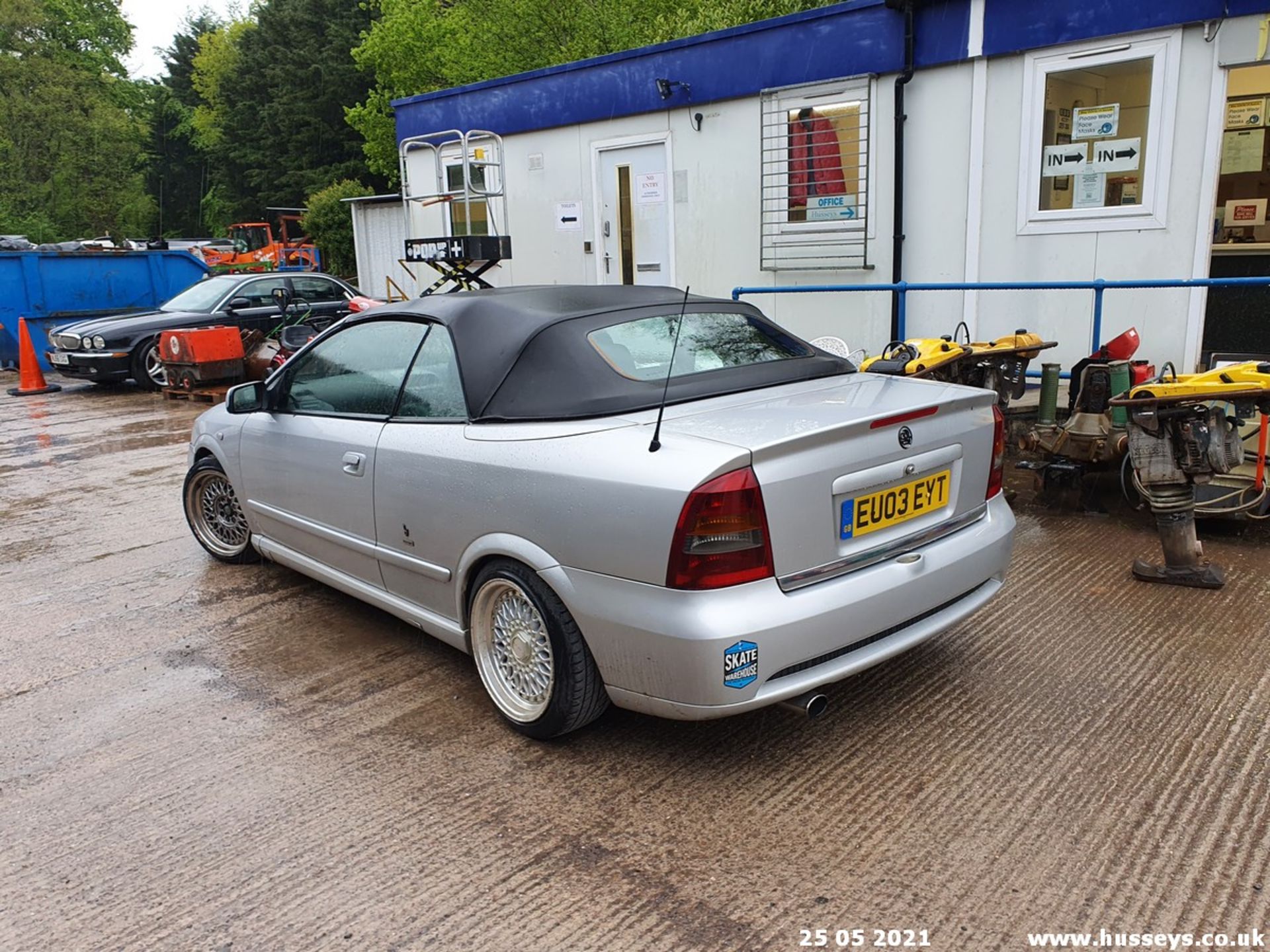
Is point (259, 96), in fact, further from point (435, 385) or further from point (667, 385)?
point (667, 385)

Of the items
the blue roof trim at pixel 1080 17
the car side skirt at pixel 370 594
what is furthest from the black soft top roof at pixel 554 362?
the blue roof trim at pixel 1080 17

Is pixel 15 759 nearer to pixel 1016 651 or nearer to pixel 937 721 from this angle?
pixel 937 721

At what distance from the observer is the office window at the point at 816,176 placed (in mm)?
9031

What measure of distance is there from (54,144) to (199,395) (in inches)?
1567

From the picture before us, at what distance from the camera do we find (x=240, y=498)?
16.6 ft

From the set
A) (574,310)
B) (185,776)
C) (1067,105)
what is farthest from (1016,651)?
(1067,105)

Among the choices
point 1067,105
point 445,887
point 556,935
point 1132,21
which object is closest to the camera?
point 556,935

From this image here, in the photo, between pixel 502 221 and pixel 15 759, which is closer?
pixel 15 759

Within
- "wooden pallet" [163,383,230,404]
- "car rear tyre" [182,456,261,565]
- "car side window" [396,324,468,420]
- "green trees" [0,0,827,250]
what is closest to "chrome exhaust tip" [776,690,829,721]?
"car side window" [396,324,468,420]

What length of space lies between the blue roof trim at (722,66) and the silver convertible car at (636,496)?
17.8 ft

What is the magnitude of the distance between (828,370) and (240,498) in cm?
309

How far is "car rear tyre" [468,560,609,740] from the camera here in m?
3.11

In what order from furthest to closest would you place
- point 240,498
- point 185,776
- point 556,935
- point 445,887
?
point 240,498, point 185,776, point 445,887, point 556,935

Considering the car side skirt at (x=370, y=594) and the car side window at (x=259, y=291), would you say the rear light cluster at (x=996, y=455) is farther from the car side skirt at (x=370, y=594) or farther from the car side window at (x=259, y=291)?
the car side window at (x=259, y=291)
